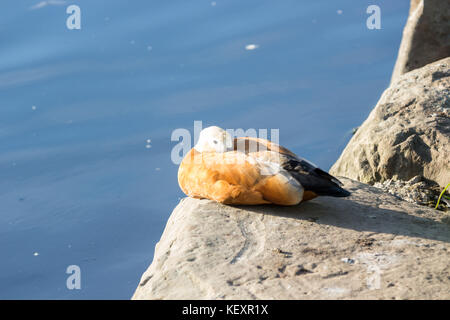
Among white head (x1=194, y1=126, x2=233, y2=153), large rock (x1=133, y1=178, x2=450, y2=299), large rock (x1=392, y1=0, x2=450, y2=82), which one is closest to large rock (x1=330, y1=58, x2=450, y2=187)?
large rock (x1=133, y1=178, x2=450, y2=299)

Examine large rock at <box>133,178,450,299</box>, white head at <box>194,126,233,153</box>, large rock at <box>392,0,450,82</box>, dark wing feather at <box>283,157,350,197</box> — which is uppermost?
large rock at <box>392,0,450,82</box>

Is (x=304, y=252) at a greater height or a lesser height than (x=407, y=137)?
lesser

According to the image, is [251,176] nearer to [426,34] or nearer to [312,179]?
[312,179]

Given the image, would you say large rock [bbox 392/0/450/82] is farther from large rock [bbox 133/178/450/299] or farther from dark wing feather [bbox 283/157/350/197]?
dark wing feather [bbox 283/157/350/197]

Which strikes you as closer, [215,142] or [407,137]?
[215,142]

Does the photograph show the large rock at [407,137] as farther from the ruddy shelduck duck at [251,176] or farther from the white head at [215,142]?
the white head at [215,142]

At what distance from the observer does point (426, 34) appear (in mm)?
5855

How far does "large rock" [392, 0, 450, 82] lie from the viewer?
5832mm

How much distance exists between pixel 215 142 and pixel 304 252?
0.85 meters

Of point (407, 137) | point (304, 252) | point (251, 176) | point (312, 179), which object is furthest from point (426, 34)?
point (304, 252)

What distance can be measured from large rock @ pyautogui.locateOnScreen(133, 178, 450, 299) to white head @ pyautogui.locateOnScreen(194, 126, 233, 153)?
11.9 inches

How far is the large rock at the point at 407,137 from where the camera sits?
4.23m

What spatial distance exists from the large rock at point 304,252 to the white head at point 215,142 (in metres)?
0.30
